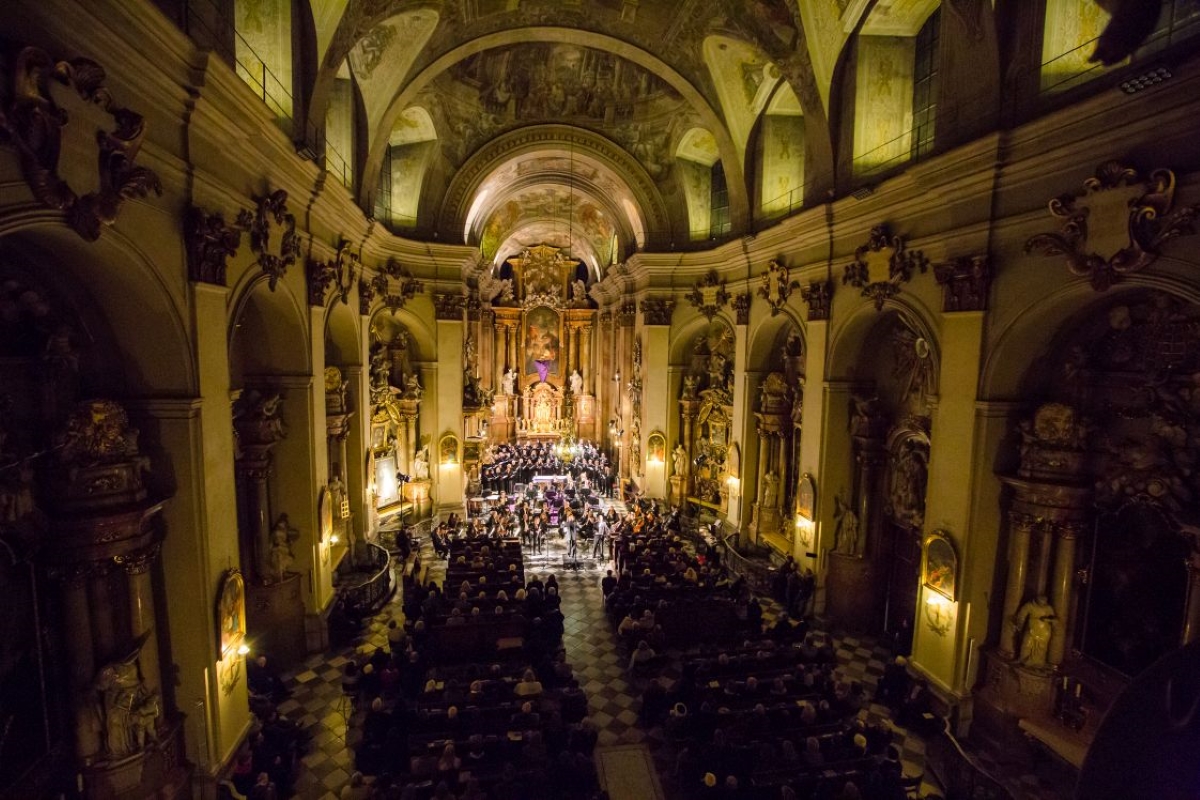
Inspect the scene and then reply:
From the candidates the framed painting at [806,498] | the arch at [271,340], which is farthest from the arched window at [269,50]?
the framed painting at [806,498]

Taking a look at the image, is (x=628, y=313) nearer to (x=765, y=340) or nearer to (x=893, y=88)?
(x=765, y=340)

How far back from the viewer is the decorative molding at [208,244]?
6.96 m

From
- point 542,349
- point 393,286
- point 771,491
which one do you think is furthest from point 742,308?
point 542,349

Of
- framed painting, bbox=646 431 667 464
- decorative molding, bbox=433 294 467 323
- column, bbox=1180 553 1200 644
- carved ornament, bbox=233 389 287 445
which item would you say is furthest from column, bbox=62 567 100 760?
framed painting, bbox=646 431 667 464

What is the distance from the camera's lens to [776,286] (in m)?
14.7

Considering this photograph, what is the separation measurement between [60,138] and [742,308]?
14.7 m

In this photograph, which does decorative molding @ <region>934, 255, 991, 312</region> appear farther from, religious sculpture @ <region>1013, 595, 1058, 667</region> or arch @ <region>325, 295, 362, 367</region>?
arch @ <region>325, 295, 362, 367</region>

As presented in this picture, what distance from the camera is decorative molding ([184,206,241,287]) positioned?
6.96m

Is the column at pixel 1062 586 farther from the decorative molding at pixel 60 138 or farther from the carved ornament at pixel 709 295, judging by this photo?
the decorative molding at pixel 60 138

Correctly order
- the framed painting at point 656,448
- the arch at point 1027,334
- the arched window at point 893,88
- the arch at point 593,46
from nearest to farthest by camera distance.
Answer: the arch at point 1027,334, the arched window at point 893,88, the arch at point 593,46, the framed painting at point 656,448

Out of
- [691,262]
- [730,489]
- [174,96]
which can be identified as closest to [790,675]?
[730,489]

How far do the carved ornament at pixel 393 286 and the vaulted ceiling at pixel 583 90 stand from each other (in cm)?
210

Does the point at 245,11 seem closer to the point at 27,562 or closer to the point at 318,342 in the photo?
the point at 318,342

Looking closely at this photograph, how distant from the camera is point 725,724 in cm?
873
